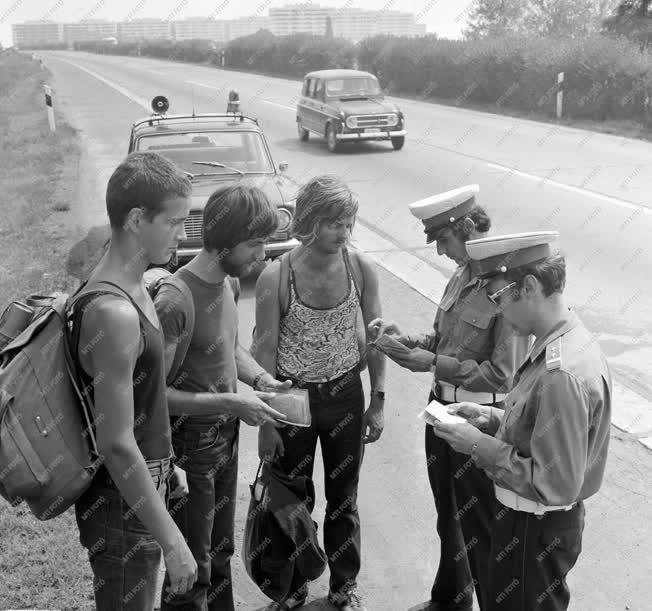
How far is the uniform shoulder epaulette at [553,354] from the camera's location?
2.90 m

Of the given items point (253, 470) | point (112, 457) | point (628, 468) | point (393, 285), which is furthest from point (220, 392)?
point (393, 285)

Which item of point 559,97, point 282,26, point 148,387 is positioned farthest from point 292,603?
point 282,26

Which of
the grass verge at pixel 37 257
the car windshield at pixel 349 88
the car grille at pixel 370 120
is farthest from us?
the car windshield at pixel 349 88

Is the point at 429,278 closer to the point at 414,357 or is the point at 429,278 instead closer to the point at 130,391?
the point at 414,357

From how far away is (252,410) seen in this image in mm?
3547

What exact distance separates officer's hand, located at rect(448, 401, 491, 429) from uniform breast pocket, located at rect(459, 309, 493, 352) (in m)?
0.42

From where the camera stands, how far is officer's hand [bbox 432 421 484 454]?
10.5 ft

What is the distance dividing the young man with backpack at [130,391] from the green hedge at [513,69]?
25099mm

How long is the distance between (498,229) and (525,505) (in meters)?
9.77

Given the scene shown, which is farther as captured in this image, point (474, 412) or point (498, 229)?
point (498, 229)

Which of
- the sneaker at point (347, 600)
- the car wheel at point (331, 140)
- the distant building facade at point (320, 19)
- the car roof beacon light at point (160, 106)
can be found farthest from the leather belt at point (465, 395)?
the distant building facade at point (320, 19)

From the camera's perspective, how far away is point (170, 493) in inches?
135

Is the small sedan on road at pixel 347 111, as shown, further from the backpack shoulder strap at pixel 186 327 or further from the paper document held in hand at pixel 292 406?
the backpack shoulder strap at pixel 186 327

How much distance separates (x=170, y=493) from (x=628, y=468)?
3498mm
